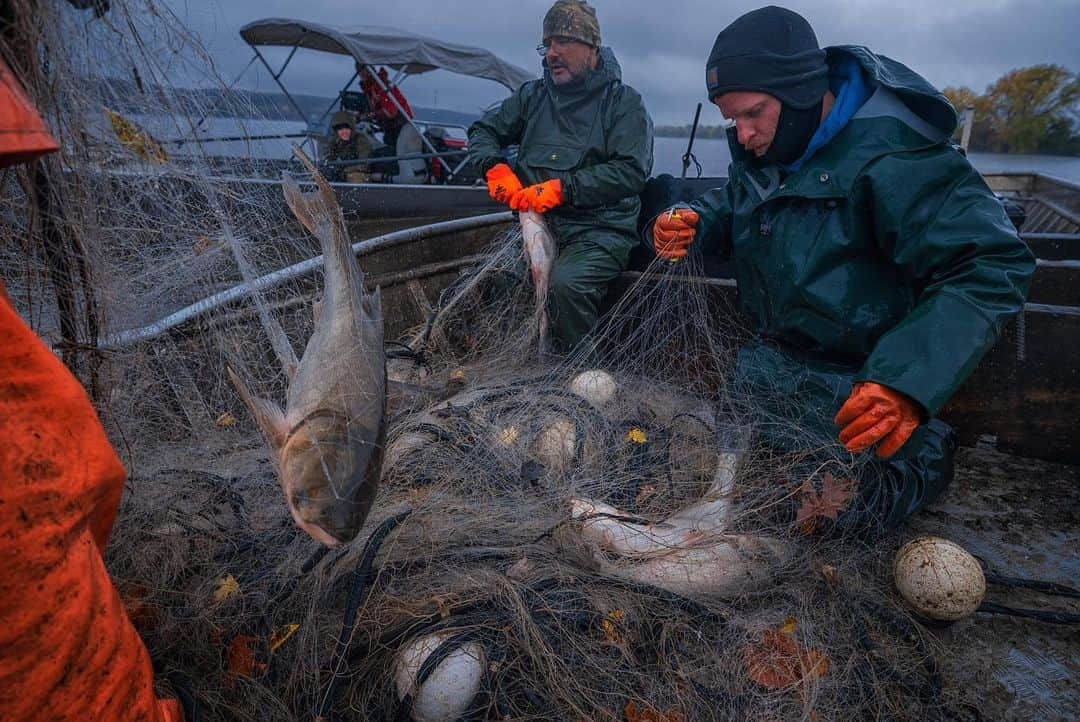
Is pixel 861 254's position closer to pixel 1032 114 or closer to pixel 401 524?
pixel 401 524

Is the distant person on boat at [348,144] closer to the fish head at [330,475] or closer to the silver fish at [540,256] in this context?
the silver fish at [540,256]

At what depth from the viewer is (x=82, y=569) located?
1140mm

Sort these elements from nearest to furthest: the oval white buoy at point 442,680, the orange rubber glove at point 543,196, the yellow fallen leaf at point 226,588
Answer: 1. the oval white buoy at point 442,680
2. the yellow fallen leaf at point 226,588
3. the orange rubber glove at point 543,196

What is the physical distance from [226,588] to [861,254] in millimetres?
3179

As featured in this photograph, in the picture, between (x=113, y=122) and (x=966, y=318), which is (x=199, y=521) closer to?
(x=113, y=122)

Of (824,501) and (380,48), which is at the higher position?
(380,48)

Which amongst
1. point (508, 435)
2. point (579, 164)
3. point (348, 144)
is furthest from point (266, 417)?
point (348, 144)

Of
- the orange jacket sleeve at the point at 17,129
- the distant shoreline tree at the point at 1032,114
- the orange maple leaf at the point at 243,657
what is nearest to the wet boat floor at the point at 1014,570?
the orange maple leaf at the point at 243,657

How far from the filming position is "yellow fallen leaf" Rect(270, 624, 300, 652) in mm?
2129

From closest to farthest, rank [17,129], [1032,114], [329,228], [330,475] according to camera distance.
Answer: [17,129] < [330,475] < [329,228] < [1032,114]

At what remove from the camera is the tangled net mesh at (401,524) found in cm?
199

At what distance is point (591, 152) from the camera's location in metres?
5.45

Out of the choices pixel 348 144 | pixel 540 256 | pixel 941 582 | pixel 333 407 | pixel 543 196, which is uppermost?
pixel 348 144

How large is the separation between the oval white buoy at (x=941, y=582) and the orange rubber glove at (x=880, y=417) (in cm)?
49
